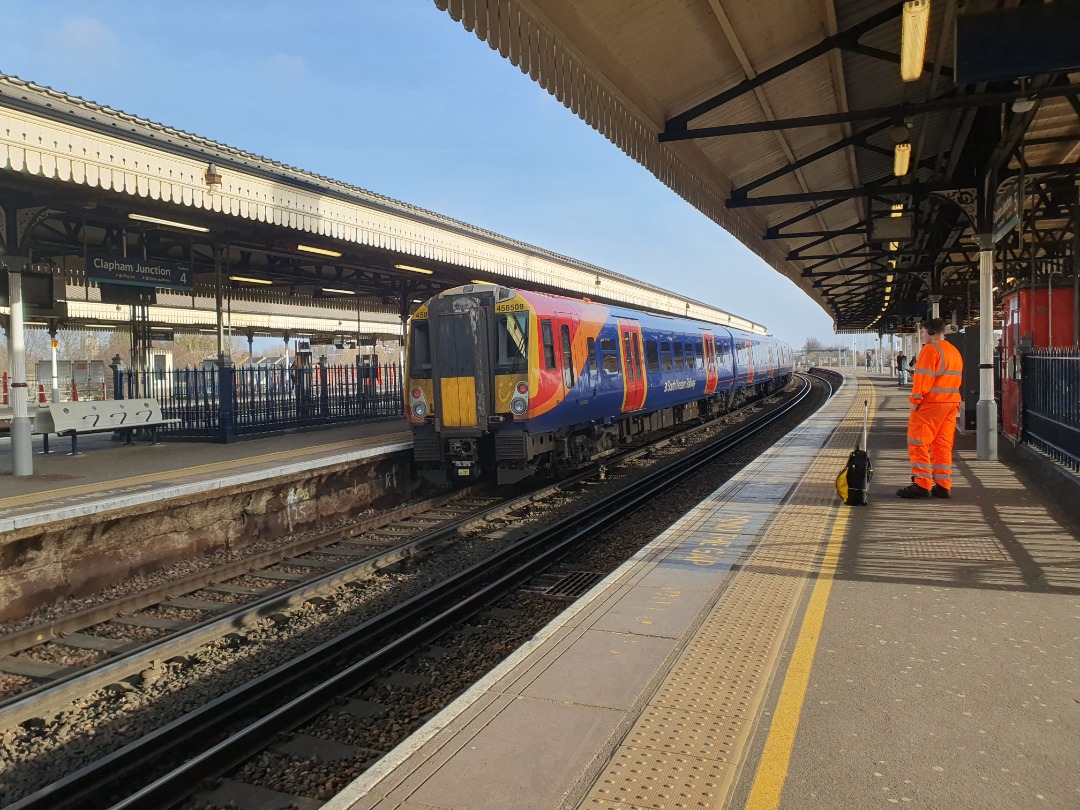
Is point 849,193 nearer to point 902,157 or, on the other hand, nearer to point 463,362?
point 902,157

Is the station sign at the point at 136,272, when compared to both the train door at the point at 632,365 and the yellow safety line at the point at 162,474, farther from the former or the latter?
the train door at the point at 632,365

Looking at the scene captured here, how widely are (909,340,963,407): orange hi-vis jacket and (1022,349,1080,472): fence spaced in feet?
3.58

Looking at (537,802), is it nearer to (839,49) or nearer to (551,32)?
(551,32)

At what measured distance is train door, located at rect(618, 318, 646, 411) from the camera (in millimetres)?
13922

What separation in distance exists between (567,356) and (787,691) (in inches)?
328

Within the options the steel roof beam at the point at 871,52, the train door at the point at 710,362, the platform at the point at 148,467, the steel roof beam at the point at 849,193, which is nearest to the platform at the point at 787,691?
the steel roof beam at the point at 871,52

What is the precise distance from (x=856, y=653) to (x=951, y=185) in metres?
9.68

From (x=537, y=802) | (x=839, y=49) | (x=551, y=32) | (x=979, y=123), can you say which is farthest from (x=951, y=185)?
(x=537, y=802)

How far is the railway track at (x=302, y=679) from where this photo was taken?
3879 mm

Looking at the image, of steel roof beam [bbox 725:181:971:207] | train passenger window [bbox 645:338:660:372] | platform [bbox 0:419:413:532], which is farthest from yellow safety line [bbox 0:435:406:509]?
steel roof beam [bbox 725:181:971:207]

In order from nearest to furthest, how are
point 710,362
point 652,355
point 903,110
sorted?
1. point 903,110
2. point 652,355
3. point 710,362

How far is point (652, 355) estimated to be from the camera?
15617 millimetres

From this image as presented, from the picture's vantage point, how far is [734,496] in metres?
8.82

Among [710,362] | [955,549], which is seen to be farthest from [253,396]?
[955,549]
